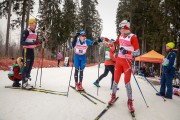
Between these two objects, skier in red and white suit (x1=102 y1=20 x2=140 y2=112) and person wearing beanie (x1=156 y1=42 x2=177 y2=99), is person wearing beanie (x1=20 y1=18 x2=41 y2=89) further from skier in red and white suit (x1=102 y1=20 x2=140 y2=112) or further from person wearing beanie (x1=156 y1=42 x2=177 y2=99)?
person wearing beanie (x1=156 y1=42 x2=177 y2=99)

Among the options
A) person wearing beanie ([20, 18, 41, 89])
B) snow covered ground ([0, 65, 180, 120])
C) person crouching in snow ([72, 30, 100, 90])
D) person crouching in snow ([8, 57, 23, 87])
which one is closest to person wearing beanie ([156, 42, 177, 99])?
snow covered ground ([0, 65, 180, 120])

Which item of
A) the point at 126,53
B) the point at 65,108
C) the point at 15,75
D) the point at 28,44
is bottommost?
the point at 65,108

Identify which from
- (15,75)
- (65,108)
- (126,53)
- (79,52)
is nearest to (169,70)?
(126,53)

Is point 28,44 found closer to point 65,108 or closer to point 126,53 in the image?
point 65,108

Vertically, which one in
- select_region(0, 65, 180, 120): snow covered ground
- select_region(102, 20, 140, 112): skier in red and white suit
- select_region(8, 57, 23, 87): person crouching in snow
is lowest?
select_region(0, 65, 180, 120): snow covered ground

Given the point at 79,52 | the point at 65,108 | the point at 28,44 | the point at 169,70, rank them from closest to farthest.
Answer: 1. the point at 65,108
2. the point at 28,44
3. the point at 79,52
4. the point at 169,70

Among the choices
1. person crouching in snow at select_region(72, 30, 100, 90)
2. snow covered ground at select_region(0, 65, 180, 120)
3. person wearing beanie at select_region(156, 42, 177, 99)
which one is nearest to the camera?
snow covered ground at select_region(0, 65, 180, 120)

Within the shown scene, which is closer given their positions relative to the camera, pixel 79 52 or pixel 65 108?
pixel 65 108

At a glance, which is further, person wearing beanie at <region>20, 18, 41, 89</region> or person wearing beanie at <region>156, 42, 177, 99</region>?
person wearing beanie at <region>156, 42, 177, 99</region>

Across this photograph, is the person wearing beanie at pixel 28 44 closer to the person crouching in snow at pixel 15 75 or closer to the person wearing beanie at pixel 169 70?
the person crouching in snow at pixel 15 75

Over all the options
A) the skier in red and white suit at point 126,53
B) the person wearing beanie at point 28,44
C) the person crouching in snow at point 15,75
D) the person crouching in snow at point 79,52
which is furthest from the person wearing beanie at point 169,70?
the person crouching in snow at point 15,75

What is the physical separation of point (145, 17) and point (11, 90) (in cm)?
2750

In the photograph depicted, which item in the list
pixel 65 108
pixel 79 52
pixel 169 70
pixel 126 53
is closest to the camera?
pixel 65 108

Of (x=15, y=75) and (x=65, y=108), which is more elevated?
(x=15, y=75)
